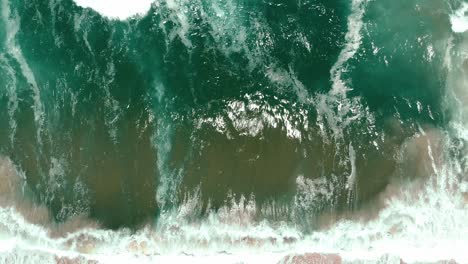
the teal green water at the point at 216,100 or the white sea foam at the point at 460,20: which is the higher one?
the white sea foam at the point at 460,20

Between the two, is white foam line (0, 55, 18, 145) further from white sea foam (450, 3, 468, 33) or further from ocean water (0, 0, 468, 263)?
white sea foam (450, 3, 468, 33)

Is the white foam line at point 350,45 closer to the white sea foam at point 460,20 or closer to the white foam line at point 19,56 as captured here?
the white sea foam at point 460,20

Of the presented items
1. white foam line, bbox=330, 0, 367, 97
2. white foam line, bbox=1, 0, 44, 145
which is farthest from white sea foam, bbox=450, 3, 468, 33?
white foam line, bbox=1, 0, 44, 145

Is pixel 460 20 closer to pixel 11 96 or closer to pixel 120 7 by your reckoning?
pixel 120 7

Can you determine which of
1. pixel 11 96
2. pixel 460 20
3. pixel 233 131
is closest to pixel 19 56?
pixel 11 96

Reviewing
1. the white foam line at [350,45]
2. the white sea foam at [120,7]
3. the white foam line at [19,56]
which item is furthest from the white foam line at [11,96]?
the white foam line at [350,45]

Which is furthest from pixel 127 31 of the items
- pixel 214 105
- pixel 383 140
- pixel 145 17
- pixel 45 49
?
pixel 383 140

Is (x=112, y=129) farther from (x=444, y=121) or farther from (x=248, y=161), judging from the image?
(x=444, y=121)
